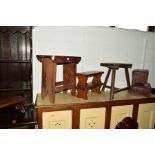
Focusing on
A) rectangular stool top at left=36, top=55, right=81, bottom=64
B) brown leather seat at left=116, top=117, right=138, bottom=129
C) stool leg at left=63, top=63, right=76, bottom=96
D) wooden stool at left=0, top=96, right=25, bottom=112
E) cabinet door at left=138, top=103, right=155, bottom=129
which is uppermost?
rectangular stool top at left=36, top=55, right=81, bottom=64

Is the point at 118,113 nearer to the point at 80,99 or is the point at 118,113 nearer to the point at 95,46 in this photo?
the point at 80,99

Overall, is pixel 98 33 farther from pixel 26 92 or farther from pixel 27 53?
pixel 26 92

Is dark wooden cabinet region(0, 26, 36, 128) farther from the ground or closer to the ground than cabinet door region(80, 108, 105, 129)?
farther from the ground

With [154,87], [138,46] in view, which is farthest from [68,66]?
[154,87]

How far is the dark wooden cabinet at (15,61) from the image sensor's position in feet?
7.43

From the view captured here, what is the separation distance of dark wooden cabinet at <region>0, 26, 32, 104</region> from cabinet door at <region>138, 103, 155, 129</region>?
6.03 ft

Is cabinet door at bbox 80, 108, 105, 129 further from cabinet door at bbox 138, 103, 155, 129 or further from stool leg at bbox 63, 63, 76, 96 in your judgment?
cabinet door at bbox 138, 103, 155, 129

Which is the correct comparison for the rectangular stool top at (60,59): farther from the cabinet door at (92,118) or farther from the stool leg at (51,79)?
the cabinet door at (92,118)

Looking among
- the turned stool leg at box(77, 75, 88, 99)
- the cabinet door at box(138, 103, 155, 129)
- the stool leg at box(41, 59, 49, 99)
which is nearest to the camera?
the stool leg at box(41, 59, 49, 99)

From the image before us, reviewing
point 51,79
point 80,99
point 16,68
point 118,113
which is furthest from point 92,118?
point 16,68

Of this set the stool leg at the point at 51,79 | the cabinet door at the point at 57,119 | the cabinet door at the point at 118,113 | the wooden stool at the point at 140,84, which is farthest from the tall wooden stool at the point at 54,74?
the wooden stool at the point at 140,84

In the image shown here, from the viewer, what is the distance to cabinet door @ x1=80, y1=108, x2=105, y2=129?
2.26 meters

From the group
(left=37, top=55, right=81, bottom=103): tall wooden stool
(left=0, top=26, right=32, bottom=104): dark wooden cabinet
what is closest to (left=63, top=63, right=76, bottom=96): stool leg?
(left=37, top=55, right=81, bottom=103): tall wooden stool

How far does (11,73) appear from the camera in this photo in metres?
2.39
